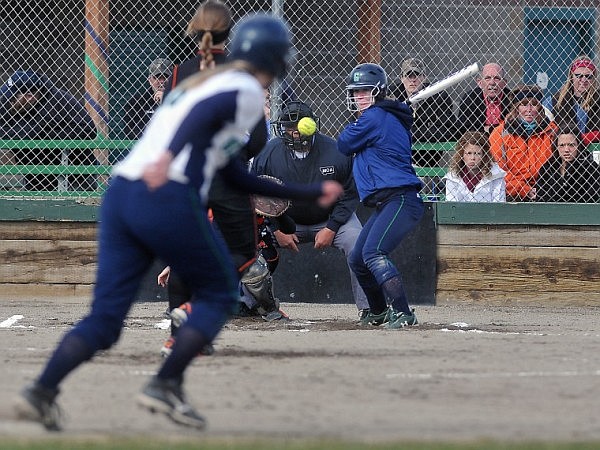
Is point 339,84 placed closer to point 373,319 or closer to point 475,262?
point 475,262

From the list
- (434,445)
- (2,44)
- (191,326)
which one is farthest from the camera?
(2,44)

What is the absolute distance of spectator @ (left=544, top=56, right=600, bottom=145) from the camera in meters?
11.6

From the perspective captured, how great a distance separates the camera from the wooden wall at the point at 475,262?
11750mm

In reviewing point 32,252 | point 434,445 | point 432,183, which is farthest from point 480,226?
point 434,445

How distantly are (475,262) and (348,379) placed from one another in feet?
17.2

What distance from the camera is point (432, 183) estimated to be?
11.8m

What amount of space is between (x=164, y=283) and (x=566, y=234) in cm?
386

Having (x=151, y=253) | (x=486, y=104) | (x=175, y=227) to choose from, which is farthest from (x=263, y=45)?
(x=486, y=104)

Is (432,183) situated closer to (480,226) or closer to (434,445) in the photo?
(480,226)

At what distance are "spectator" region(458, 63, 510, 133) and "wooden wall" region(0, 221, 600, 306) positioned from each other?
3.07ft

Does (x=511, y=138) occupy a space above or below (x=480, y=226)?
above

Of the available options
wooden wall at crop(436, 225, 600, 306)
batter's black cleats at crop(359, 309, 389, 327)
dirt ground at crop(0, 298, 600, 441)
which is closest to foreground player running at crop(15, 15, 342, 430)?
dirt ground at crop(0, 298, 600, 441)

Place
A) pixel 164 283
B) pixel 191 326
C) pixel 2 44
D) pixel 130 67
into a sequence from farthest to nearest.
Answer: pixel 2 44, pixel 130 67, pixel 164 283, pixel 191 326

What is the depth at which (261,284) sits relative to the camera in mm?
10086
